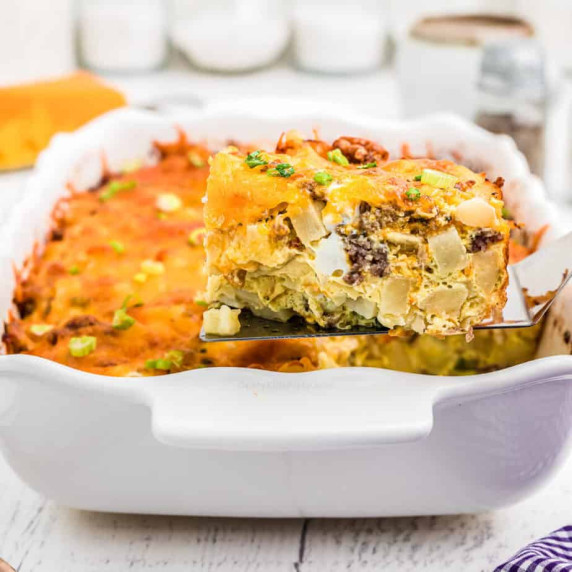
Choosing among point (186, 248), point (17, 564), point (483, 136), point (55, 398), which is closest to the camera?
point (55, 398)

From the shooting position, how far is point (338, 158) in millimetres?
1525

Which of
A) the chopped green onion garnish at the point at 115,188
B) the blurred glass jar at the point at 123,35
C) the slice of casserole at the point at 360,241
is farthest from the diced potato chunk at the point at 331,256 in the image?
the blurred glass jar at the point at 123,35

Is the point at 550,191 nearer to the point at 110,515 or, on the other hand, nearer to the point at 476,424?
the point at 476,424

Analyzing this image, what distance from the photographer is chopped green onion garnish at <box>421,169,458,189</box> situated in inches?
54.9

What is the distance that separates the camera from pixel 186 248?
197cm

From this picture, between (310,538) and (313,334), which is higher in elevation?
(313,334)

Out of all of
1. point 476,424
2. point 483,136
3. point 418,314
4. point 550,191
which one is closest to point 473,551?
point 476,424

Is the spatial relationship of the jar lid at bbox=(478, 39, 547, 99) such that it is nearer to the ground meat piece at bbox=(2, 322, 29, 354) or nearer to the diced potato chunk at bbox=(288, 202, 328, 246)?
the diced potato chunk at bbox=(288, 202, 328, 246)

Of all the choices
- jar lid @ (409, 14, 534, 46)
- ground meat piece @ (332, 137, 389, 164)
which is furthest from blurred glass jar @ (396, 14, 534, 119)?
ground meat piece @ (332, 137, 389, 164)

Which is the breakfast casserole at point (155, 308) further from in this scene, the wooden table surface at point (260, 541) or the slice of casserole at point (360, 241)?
the wooden table surface at point (260, 541)

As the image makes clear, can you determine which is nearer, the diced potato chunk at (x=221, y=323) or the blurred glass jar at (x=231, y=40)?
the diced potato chunk at (x=221, y=323)

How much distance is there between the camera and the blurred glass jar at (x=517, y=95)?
251 centimetres

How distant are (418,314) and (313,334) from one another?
6.6 inches

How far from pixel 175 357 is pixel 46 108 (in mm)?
1921
